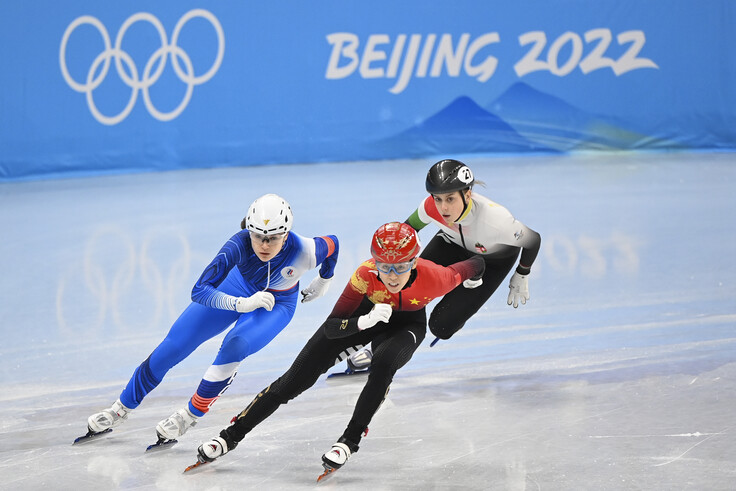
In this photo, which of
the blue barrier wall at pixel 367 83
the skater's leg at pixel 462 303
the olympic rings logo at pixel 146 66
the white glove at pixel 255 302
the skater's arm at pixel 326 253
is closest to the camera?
the white glove at pixel 255 302

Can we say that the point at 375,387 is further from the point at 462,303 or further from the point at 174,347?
the point at 462,303

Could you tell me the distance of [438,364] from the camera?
5.64 meters

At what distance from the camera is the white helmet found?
14.7 feet

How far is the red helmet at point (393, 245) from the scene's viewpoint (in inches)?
162

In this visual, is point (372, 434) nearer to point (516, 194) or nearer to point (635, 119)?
point (516, 194)

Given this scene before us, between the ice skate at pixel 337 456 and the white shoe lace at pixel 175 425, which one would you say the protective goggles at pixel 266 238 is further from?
the ice skate at pixel 337 456

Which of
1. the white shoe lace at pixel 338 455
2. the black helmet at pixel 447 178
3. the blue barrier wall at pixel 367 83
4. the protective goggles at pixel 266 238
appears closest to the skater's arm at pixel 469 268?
the black helmet at pixel 447 178

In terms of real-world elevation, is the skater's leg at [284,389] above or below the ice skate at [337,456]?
above

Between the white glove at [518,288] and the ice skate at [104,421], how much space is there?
6.91 feet

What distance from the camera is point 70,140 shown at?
13.2 m

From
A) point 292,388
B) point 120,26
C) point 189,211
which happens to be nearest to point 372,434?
point 292,388

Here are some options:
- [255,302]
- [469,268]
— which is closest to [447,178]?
[469,268]

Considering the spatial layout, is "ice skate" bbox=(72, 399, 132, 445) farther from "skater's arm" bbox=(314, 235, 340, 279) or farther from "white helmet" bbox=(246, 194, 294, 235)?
"skater's arm" bbox=(314, 235, 340, 279)

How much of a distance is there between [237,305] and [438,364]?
66.0 inches
